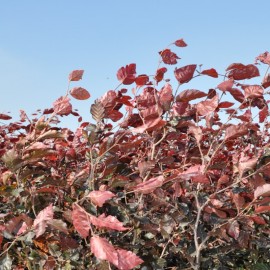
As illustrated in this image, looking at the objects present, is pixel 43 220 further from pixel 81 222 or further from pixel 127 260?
pixel 127 260

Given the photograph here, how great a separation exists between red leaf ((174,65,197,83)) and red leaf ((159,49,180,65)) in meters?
0.17

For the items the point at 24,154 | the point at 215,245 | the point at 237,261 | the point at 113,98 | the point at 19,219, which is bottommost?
the point at 237,261

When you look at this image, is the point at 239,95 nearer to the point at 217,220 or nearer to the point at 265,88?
the point at 265,88

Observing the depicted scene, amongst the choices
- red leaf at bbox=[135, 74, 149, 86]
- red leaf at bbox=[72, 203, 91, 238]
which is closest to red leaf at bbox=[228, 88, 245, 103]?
red leaf at bbox=[135, 74, 149, 86]

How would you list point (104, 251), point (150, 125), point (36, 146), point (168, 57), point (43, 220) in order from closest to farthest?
point (104, 251) < point (43, 220) < point (150, 125) < point (36, 146) < point (168, 57)

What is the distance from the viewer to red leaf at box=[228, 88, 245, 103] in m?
2.12

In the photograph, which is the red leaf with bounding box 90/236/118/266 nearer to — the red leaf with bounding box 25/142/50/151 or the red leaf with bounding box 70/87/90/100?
the red leaf with bounding box 25/142/50/151

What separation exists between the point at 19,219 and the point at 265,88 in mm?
1328

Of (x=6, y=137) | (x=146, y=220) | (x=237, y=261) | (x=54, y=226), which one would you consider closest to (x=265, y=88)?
(x=146, y=220)

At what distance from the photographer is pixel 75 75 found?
1962 millimetres

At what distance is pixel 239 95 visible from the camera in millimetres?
2162

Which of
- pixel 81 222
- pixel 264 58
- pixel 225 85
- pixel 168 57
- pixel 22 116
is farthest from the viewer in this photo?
pixel 22 116

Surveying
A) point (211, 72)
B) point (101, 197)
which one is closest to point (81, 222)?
point (101, 197)

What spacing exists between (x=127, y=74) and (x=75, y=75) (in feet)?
0.86
